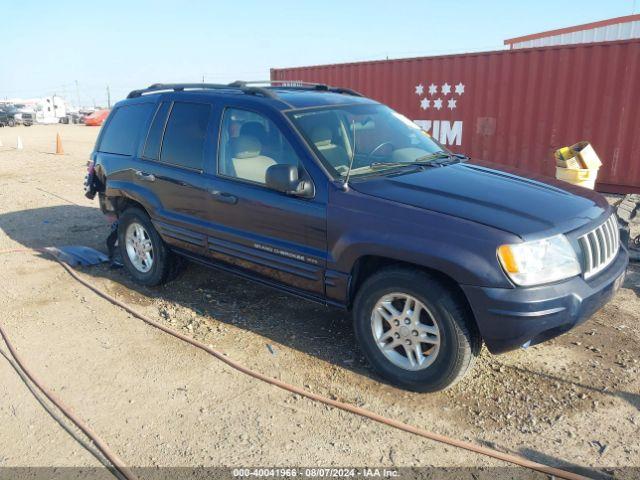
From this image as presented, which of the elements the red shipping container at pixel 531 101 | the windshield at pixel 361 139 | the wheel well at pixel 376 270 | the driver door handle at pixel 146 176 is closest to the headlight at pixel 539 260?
the wheel well at pixel 376 270

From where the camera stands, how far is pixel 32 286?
5414 millimetres

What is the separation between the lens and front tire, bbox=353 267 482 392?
3.12 m

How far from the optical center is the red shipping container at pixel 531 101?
928 cm

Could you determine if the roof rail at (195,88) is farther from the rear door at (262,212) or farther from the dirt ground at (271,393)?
the dirt ground at (271,393)

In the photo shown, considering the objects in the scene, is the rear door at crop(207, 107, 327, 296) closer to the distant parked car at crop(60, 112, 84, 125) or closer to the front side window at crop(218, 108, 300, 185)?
the front side window at crop(218, 108, 300, 185)

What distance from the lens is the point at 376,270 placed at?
3514 mm

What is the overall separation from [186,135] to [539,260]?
3.05 metres

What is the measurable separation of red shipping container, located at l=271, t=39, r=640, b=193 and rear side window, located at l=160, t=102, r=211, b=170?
760 centimetres

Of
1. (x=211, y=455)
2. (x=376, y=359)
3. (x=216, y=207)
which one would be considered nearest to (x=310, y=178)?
(x=216, y=207)

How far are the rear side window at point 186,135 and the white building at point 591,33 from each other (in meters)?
11.7

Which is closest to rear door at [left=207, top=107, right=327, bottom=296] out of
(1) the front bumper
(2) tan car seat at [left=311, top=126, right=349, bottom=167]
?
(2) tan car seat at [left=311, top=126, right=349, bottom=167]

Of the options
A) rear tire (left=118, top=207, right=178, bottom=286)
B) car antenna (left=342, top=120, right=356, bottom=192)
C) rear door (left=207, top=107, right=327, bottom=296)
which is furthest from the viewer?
rear tire (left=118, top=207, right=178, bottom=286)

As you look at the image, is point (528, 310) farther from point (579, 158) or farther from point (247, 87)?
point (579, 158)

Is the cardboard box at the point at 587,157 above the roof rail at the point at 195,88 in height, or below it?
below
